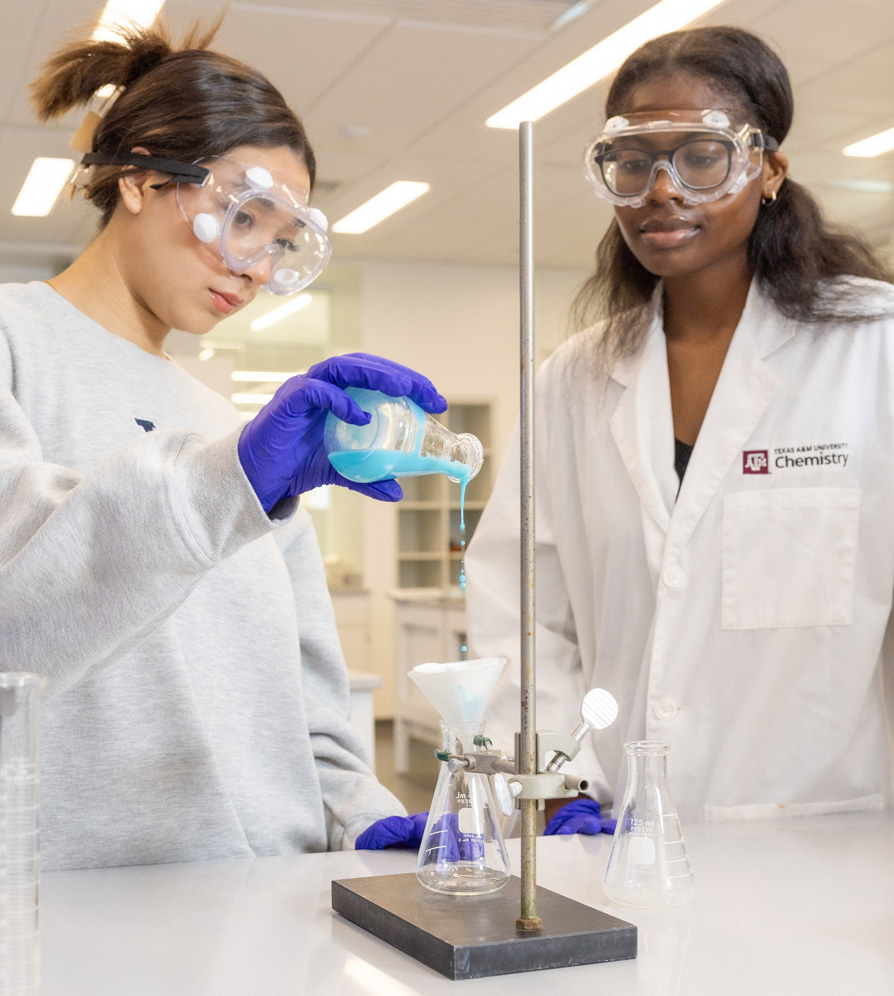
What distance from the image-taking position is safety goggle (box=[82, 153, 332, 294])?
4.27 ft

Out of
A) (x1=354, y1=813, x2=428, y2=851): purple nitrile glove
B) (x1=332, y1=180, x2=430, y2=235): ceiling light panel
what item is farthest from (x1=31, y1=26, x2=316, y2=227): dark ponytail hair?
(x1=332, y1=180, x2=430, y2=235): ceiling light panel

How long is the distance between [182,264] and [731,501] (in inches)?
33.1

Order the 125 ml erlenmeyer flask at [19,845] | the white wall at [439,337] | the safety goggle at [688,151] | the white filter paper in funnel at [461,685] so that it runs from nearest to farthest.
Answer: the 125 ml erlenmeyer flask at [19,845] → the white filter paper in funnel at [461,685] → the safety goggle at [688,151] → the white wall at [439,337]

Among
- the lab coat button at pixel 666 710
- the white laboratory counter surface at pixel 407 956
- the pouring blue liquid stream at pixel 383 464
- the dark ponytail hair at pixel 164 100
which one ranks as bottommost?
the white laboratory counter surface at pixel 407 956

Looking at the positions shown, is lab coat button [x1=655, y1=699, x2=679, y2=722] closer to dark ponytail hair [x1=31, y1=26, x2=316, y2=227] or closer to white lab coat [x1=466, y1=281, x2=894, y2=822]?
white lab coat [x1=466, y1=281, x2=894, y2=822]

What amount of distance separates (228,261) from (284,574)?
0.41 meters

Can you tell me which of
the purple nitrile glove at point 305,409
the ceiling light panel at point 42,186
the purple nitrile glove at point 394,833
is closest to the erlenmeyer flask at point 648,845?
the purple nitrile glove at point 394,833

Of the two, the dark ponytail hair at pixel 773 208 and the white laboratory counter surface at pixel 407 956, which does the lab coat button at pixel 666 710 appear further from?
the dark ponytail hair at pixel 773 208

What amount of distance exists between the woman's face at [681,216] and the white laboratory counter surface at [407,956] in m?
0.82

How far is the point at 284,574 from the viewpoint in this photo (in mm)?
1459

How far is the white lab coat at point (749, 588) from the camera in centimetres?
157

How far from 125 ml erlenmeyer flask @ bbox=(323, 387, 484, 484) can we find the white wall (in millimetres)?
7043

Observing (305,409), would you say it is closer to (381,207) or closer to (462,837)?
(462,837)

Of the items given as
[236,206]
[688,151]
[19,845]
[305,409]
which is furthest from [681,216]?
[19,845]
